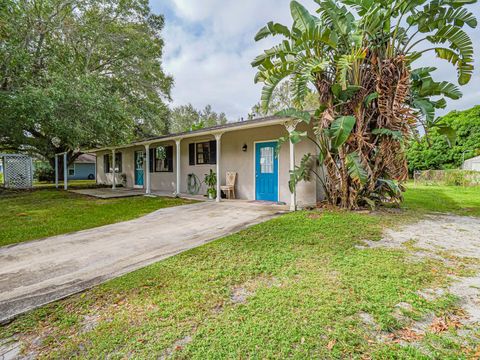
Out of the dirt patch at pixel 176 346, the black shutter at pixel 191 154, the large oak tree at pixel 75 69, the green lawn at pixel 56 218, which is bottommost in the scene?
the dirt patch at pixel 176 346

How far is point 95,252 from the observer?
13.2 feet

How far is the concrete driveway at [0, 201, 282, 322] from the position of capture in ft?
9.16

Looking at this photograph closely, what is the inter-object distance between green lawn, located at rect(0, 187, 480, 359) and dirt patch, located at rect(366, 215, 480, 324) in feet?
0.47

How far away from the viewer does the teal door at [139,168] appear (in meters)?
13.9

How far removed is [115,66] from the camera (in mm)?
14562

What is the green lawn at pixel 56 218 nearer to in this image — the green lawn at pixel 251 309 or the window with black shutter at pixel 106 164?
the green lawn at pixel 251 309

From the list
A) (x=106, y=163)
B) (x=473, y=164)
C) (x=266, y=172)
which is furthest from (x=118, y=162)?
(x=473, y=164)

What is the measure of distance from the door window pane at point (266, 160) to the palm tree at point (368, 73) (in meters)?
1.77

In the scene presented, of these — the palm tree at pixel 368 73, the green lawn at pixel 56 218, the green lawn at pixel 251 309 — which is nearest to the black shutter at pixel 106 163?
the green lawn at pixel 56 218

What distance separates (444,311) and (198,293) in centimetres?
230

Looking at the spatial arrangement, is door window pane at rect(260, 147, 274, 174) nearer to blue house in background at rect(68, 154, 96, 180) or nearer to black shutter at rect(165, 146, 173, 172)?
black shutter at rect(165, 146, 173, 172)

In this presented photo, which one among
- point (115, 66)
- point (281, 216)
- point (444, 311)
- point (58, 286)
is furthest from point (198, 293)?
point (115, 66)

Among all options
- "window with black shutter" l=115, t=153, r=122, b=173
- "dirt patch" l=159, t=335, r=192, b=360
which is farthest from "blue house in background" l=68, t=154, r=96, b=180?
"dirt patch" l=159, t=335, r=192, b=360

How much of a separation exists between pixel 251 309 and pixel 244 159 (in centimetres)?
712
